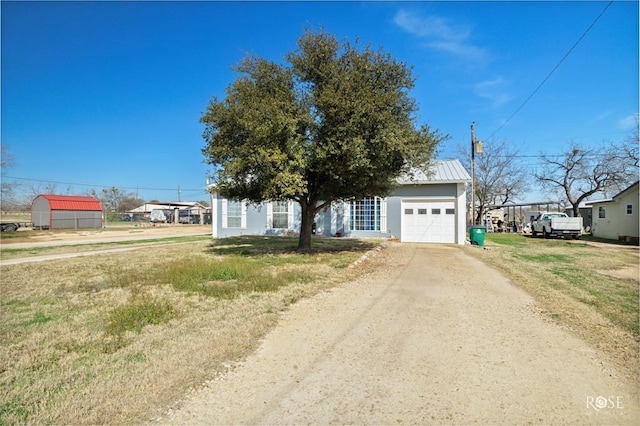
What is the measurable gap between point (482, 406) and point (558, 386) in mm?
941

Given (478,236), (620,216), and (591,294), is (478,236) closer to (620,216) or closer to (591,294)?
(591,294)

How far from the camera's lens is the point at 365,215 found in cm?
1991

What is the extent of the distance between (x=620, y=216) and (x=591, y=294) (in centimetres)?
2169

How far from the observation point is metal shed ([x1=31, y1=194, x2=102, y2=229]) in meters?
32.8

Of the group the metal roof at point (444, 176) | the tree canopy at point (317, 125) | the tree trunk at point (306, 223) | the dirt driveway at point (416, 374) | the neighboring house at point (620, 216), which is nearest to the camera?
the dirt driveway at point (416, 374)

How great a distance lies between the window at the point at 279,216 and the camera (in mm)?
21297

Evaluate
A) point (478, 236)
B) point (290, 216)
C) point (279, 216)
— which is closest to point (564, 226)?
point (478, 236)

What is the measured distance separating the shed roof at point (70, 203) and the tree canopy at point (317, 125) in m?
29.4

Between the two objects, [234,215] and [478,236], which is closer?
[478,236]

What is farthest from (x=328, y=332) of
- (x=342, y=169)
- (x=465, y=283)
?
(x=342, y=169)

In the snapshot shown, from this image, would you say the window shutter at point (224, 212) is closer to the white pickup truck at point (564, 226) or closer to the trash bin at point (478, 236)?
the trash bin at point (478, 236)

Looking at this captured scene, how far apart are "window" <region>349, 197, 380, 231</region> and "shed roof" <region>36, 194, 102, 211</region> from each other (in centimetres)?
2927

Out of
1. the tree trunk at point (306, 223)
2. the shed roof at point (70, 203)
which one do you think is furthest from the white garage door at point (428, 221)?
the shed roof at point (70, 203)

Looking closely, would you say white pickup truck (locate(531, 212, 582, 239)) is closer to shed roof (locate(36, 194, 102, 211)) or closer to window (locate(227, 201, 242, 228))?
window (locate(227, 201, 242, 228))
